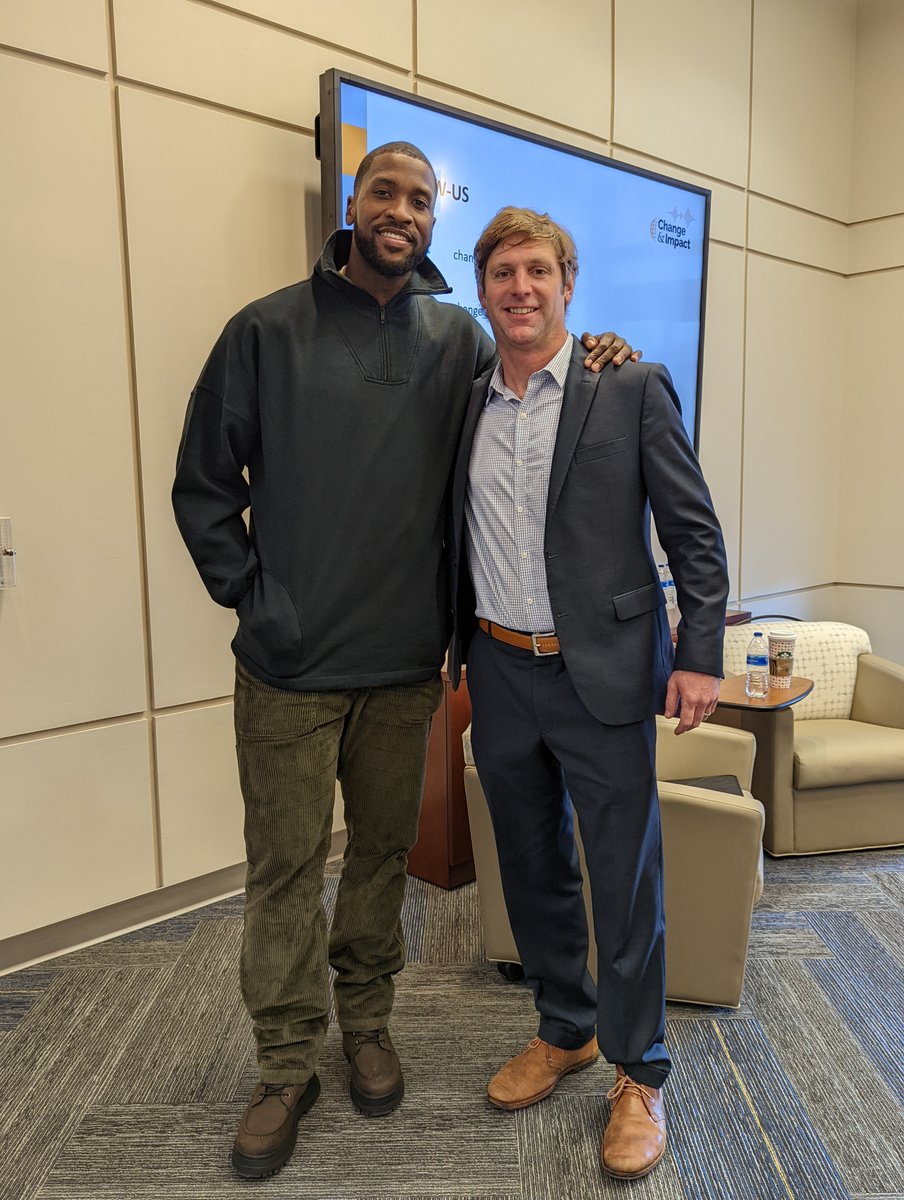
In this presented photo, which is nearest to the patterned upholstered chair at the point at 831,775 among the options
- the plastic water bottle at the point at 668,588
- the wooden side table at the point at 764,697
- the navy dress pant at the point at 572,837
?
the wooden side table at the point at 764,697

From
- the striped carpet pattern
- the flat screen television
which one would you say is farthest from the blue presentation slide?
the striped carpet pattern

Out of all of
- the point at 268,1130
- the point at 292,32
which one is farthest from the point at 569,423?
the point at 292,32

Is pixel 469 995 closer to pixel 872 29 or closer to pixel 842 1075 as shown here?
pixel 842 1075

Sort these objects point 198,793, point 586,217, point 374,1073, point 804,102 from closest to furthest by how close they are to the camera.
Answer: point 374,1073, point 198,793, point 586,217, point 804,102

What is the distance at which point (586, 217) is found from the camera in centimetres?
369

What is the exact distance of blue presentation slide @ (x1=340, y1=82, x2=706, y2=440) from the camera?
3080mm

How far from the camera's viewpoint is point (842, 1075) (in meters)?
2.12

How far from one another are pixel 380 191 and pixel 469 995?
6.35ft

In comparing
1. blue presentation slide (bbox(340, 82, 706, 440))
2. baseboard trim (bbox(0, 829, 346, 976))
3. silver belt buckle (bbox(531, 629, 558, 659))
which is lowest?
baseboard trim (bbox(0, 829, 346, 976))

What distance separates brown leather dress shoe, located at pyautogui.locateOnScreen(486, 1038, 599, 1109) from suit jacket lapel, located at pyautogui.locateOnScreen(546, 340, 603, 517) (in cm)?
119

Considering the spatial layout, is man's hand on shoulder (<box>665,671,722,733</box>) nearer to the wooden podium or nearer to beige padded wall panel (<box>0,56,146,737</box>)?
the wooden podium

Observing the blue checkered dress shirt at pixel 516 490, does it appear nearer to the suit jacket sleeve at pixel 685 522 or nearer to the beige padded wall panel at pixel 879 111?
the suit jacket sleeve at pixel 685 522

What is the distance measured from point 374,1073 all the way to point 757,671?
6.29ft

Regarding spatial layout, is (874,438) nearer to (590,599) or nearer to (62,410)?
(590,599)
